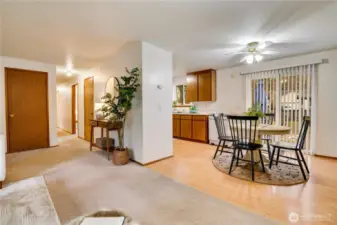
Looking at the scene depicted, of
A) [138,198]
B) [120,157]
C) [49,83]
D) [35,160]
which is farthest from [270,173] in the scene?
[49,83]

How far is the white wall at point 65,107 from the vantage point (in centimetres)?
764

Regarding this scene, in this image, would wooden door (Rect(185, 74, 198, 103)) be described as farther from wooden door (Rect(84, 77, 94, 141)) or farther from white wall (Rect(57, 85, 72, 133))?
white wall (Rect(57, 85, 72, 133))

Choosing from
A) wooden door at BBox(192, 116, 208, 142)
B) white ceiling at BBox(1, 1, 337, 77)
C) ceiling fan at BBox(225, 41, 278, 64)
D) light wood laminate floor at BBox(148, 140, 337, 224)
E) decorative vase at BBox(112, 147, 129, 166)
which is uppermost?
white ceiling at BBox(1, 1, 337, 77)

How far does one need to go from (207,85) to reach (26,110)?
4959 millimetres

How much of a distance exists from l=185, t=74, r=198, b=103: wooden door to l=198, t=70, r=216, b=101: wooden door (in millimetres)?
156

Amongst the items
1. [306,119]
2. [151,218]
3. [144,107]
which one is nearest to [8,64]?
[144,107]

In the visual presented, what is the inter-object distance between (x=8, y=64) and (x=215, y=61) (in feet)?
16.3

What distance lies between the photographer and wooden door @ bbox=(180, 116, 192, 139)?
223 inches

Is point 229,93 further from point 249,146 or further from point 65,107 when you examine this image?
point 65,107

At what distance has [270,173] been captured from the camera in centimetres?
284

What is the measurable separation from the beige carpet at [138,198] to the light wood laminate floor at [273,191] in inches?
7.7

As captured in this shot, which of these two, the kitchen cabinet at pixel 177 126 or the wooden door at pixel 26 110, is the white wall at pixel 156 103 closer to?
the kitchen cabinet at pixel 177 126

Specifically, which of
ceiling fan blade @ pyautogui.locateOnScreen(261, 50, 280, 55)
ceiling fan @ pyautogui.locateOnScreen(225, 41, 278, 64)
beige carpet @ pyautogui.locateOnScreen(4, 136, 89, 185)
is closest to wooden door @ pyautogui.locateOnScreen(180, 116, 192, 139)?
ceiling fan @ pyautogui.locateOnScreen(225, 41, 278, 64)

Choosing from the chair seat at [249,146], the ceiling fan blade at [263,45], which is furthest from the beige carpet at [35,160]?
the ceiling fan blade at [263,45]
